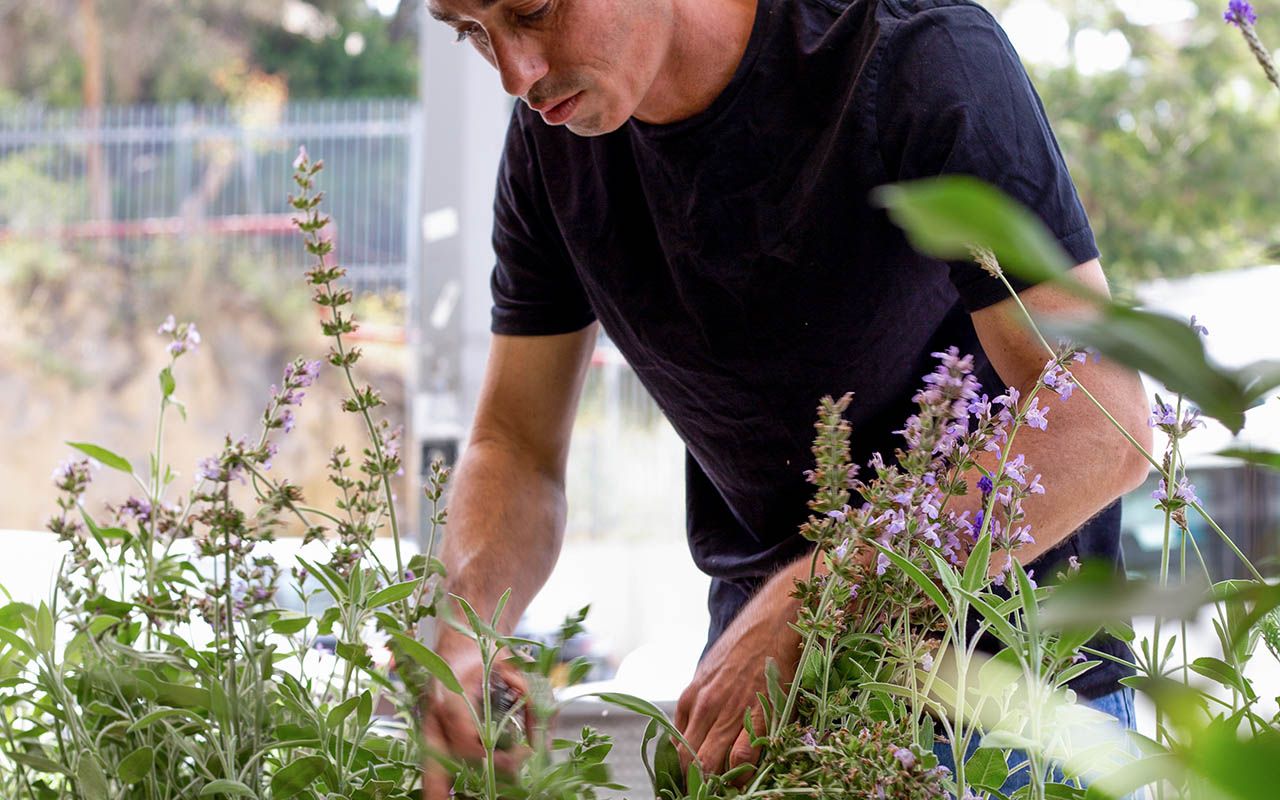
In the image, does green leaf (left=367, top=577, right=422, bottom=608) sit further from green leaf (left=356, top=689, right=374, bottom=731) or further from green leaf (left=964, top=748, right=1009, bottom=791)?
green leaf (left=964, top=748, right=1009, bottom=791)

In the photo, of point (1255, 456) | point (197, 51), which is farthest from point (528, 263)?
point (197, 51)

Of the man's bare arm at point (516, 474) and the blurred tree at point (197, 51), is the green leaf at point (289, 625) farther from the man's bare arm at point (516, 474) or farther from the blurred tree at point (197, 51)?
the blurred tree at point (197, 51)

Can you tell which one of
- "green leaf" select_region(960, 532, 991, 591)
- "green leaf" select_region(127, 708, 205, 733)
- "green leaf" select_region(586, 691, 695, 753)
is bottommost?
"green leaf" select_region(127, 708, 205, 733)

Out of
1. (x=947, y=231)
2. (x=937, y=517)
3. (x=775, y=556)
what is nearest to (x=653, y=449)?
(x=775, y=556)

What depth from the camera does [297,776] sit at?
0.63m

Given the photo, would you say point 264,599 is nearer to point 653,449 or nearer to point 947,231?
point 947,231

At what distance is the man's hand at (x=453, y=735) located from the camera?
24.1 inches

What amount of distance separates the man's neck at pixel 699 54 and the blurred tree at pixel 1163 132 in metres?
6.75

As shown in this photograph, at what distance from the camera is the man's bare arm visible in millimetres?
1049

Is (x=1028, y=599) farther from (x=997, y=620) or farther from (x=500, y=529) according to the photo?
(x=500, y=529)

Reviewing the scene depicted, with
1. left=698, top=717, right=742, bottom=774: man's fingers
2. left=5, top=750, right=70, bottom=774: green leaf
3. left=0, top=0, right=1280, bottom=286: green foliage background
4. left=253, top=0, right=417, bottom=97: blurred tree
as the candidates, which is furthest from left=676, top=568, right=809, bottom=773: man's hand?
left=253, top=0, right=417, bottom=97: blurred tree

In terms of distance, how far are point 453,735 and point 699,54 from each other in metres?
0.58

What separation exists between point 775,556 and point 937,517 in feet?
1.63

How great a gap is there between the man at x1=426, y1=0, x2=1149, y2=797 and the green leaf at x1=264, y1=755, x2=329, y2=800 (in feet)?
0.22
